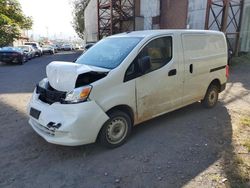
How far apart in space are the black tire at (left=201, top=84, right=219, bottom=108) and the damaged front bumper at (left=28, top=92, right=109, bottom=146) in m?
3.09

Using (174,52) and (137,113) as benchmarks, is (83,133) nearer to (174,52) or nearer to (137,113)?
(137,113)

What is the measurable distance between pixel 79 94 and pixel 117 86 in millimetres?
627

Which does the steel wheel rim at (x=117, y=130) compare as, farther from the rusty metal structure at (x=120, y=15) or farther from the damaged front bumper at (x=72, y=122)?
the rusty metal structure at (x=120, y=15)

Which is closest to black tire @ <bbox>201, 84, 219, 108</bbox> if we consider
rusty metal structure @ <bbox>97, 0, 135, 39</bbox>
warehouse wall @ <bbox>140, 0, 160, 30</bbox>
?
warehouse wall @ <bbox>140, 0, 160, 30</bbox>

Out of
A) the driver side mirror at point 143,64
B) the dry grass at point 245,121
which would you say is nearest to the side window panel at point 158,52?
the driver side mirror at point 143,64

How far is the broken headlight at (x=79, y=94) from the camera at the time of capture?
344cm

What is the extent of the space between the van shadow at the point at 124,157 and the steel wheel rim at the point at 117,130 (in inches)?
6.5

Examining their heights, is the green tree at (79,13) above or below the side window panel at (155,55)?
above

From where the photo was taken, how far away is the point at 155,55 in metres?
4.31

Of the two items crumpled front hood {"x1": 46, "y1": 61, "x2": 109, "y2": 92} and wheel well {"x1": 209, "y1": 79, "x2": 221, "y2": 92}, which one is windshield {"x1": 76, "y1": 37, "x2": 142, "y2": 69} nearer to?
crumpled front hood {"x1": 46, "y1": 61, "x2": 109, "y2": 92}

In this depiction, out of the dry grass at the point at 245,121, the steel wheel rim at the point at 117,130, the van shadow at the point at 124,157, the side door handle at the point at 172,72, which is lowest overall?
the van shadow at the point at 124,157

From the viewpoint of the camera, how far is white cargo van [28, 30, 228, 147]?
346 centimetres

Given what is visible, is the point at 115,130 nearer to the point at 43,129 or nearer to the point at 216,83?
the point at 43,129

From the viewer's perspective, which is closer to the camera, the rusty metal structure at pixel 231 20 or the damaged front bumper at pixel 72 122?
the damaged front bumper at pixel 72 122
